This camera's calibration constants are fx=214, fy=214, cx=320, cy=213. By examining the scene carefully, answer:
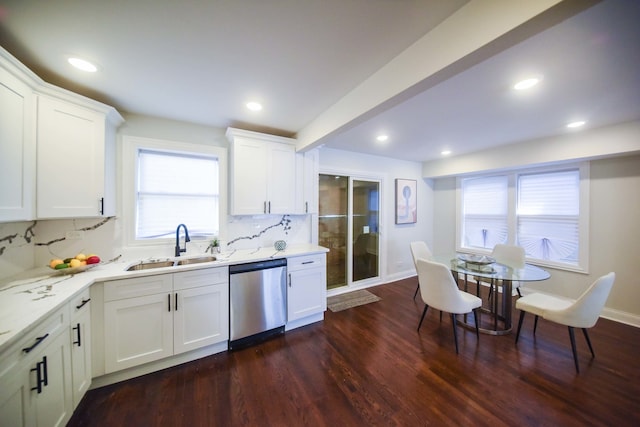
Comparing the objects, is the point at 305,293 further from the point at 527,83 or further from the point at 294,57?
the point at 527,83

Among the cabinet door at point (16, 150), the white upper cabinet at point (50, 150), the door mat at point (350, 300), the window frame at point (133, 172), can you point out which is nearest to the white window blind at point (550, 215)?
the door mat at point (350, 300)

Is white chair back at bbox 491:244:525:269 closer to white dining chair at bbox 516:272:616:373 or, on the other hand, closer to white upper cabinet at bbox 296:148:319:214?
white dining chair at bbox 516:272:616:373

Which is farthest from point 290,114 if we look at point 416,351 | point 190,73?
point 416,351

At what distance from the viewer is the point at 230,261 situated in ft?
7.28

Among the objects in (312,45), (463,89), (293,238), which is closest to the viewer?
(312,45)

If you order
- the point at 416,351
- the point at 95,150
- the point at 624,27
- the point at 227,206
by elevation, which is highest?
the point at 624,27

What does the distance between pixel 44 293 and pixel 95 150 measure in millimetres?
1217

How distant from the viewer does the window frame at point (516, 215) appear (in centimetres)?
305

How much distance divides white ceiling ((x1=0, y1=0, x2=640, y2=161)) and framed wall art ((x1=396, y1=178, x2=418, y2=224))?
208cm

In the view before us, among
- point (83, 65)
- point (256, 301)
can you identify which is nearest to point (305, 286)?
point (256, 301)

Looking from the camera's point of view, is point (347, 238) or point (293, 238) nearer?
point (293, 238)

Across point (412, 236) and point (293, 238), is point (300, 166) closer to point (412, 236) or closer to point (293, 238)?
point (293, 238)

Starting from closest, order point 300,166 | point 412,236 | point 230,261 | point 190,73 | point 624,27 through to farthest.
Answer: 1. point 624,27
2. point 190,73
3. point 230,261
4. point 300,166
5. point 412,236

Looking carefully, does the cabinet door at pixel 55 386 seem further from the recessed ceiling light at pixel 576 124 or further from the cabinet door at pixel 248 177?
the recessed ceiling light at pixel 576 124
